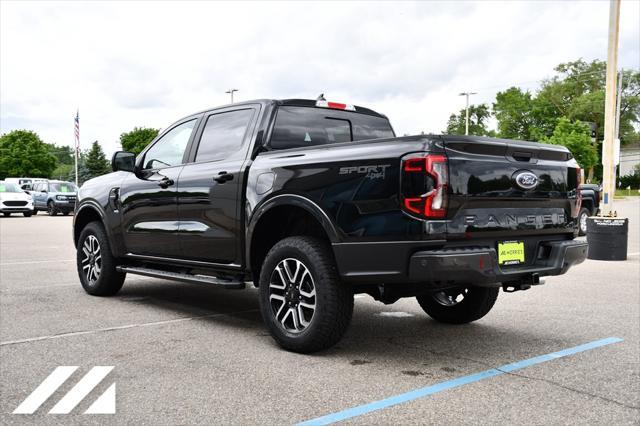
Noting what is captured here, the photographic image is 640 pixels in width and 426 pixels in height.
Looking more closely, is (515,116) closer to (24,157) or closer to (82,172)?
(82,172)

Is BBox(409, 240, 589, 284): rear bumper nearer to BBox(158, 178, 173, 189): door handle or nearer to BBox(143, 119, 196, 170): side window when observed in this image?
BBox(158, 178, 173, 189): door handle

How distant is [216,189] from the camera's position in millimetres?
5680

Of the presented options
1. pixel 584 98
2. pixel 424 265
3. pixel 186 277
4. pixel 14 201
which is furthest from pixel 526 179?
pixel 584 98

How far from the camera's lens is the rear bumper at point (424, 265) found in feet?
13.7

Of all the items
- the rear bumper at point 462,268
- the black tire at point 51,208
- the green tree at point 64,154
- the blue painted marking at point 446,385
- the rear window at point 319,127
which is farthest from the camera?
the green tree at point 64,154

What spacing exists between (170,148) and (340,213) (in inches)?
109

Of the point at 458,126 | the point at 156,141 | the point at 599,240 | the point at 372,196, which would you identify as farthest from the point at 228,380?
the point at 458,126

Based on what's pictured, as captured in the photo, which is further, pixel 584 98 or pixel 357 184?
pixel 584 98

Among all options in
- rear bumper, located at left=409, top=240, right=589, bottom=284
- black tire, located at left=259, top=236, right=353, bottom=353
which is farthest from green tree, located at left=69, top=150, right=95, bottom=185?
rear bumper, located at left=409, top=240, right=589, bottom=284

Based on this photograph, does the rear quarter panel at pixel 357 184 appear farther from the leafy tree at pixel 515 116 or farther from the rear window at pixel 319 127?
the leafy tree at pixel 515 116

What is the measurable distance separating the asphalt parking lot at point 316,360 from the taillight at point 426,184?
3.61ft

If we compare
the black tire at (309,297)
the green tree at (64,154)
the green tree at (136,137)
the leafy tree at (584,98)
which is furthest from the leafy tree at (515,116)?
the green tree at (64,154)

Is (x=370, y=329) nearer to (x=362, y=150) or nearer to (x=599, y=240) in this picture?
(x=362, y=150)

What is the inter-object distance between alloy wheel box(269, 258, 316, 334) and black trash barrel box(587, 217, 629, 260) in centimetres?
840
